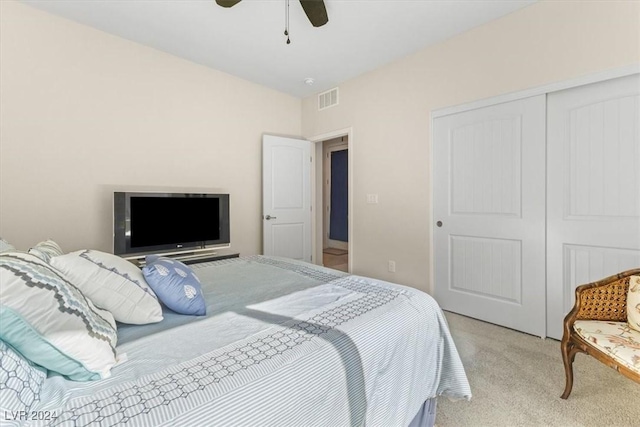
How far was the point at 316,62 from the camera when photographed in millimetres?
3420

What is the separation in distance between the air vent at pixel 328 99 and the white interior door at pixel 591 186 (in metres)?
2.43

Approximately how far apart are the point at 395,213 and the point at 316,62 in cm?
194

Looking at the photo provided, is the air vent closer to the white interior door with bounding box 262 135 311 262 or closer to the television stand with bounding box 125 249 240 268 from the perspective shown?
the white interior door with bounding box 262 135 311 262

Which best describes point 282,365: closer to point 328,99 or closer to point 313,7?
point 313,7

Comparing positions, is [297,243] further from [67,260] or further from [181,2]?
[67,260]

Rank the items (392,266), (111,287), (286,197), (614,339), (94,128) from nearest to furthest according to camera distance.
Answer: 1. (111,287)
2. (614,339)
3. (94,128)
4. (392,266)
5. (286,197)

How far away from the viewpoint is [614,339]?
56.9 inches

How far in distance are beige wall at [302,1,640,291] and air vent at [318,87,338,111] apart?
8 cm

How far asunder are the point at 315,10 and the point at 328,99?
2.03 meters

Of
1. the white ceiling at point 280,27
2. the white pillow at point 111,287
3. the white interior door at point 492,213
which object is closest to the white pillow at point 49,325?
the white pillow at point 111,287

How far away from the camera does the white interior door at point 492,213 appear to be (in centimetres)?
247

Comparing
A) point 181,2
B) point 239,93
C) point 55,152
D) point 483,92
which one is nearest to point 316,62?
point 239,93

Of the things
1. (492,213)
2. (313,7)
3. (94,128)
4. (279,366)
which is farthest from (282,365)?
(94,128)

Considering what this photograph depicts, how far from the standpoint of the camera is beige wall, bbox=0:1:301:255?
2465 millimetres
